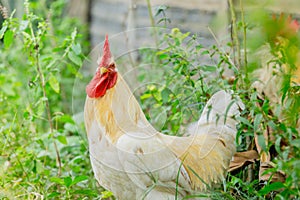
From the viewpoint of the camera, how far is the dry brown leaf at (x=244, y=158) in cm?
262

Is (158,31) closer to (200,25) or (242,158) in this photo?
(242,158)

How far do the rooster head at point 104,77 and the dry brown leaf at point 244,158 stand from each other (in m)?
0.70

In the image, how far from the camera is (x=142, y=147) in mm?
2410

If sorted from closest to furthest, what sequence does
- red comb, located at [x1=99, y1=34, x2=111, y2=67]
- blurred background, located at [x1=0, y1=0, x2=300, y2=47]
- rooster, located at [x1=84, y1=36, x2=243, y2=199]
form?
rooster, located at [x1=84, y1=36, x2=243, y2=199] < red comb, located at [x1=99, y1=34, x2=111, y2=67] < blurred background, located at [x1=0, y1=0, x2=300, y2=47]

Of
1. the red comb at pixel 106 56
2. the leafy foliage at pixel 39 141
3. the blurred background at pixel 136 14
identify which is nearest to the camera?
the red comb at pixel 106 56

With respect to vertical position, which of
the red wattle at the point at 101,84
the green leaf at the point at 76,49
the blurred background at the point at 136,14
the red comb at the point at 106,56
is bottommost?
the red wattle at the point at 101,84

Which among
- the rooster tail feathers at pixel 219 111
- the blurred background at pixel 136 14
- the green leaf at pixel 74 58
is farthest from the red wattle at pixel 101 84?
the blurred background at pixel 136 14

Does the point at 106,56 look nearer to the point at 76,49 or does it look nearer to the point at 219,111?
the point at 76,49

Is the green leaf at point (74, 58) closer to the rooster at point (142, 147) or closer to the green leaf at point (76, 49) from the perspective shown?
the green leaf at point (76, 49)

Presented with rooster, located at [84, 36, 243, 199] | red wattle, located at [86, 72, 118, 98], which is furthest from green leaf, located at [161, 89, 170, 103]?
red wattle, located at [86, 72, 118, 98]

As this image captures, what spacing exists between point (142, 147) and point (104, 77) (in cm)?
40

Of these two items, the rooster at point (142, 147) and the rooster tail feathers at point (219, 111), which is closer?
the rooster at point (142, 147)

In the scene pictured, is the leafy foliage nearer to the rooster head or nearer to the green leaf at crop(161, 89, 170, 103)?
the rooster head

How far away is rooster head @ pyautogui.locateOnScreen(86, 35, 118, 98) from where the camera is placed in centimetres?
256
